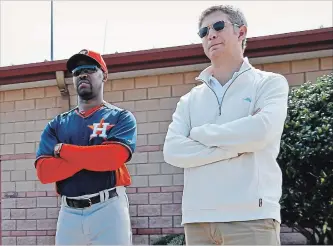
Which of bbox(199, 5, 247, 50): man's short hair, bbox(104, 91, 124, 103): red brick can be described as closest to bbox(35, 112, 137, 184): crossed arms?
bbox(199, 5, 247, 50): man's short hair

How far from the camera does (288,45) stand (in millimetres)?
7914

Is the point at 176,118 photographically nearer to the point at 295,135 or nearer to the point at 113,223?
the point at 113,223

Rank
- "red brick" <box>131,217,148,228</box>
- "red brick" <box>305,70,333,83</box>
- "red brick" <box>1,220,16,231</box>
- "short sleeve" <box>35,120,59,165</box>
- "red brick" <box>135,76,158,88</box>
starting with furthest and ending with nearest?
"red brick" <box>1,220,16,231</box>, "red brick" <box>135,76,158,88</box>, "red brick" <box>131,217,148,228</box>, "red brick" <box>305,70,333,83</box>, "short sleeve" <box>35,120,59,165</box>

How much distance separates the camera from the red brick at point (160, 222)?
8.42 metres

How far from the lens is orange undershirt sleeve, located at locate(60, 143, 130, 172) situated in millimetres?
3615

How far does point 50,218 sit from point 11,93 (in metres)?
2.24

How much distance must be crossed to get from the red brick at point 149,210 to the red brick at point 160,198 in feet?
0.25

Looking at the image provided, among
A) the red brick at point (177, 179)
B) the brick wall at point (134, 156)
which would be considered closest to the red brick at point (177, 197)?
the brick wall at point (134, 156)

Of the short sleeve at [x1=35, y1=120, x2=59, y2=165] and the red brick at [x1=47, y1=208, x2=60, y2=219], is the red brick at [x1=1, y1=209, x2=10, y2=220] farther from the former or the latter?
the short sleeve at [x1=35, y1=120, x2=59, y2=165]

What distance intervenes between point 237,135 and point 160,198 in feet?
18.6

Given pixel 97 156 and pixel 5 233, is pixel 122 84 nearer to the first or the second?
pixel 5 233

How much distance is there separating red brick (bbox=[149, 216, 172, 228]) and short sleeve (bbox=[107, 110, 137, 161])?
4.78m

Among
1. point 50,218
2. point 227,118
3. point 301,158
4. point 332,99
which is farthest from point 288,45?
point 227,118

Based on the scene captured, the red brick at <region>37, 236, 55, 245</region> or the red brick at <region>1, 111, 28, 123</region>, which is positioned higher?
the red brick at <region>1, 111, 28, 123</region>
